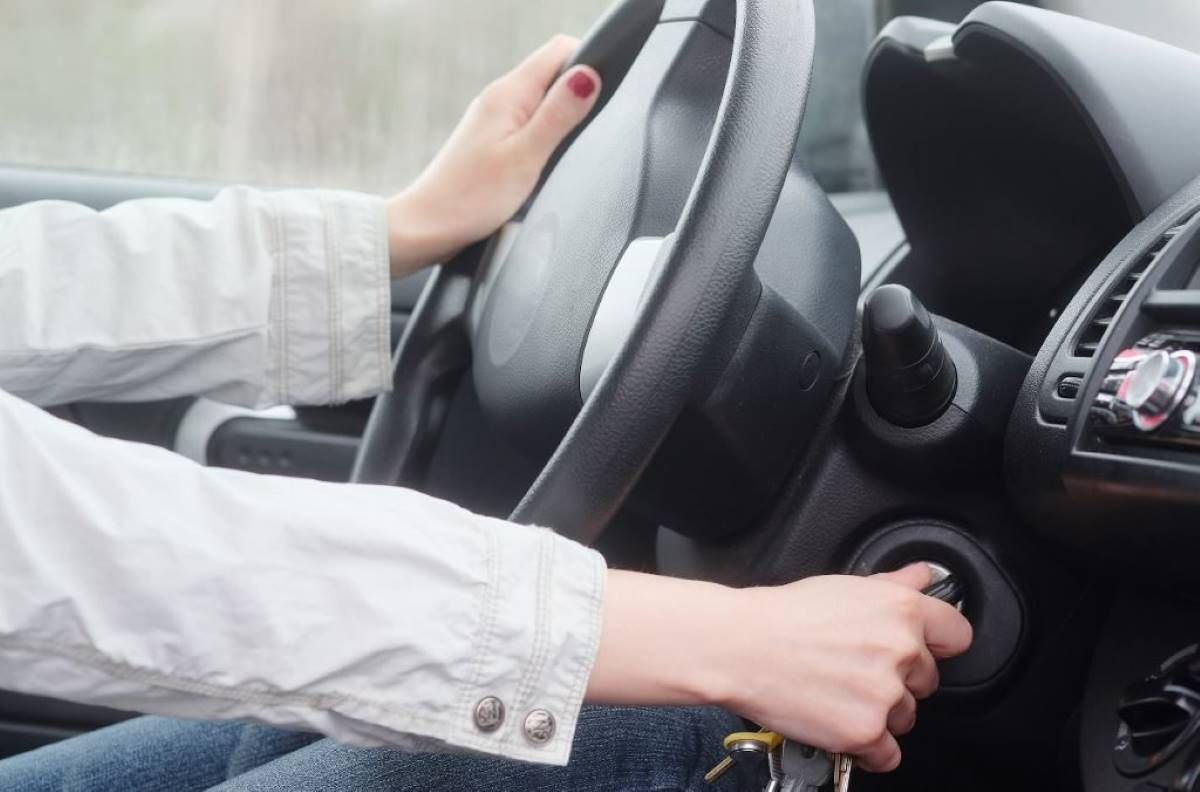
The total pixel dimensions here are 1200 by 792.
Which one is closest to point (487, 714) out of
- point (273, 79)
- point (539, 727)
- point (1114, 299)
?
point (539, 727)

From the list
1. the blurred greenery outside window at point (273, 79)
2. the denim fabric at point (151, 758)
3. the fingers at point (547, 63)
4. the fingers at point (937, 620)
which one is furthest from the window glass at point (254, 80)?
the fingers at point (937, 620)

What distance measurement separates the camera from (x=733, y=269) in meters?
0.59

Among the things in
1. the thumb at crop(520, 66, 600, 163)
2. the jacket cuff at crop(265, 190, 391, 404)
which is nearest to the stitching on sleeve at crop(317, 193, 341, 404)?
the jacket cuff at crop(265, 190, 391, 404)

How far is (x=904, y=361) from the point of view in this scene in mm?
699

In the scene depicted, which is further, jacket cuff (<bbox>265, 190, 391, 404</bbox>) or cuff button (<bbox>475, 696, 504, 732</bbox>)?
jacket cuff (<bbox>265, 190, 391, 404</bbox>)

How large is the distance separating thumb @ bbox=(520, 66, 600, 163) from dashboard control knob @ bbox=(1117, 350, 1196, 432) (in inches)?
16.5

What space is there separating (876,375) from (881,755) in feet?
0.67

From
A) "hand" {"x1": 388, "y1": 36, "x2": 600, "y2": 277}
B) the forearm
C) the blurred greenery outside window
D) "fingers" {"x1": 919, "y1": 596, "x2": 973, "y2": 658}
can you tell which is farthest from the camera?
the blurred greenery outside window

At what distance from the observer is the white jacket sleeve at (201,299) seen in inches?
34.6

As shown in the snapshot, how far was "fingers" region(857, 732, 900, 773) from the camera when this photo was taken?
0.62m

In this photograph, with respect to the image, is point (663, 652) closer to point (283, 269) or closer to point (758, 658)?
point (758, 658)

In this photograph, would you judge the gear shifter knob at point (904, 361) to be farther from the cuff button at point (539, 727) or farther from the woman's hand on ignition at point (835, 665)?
the cuff button at point (539, 727)

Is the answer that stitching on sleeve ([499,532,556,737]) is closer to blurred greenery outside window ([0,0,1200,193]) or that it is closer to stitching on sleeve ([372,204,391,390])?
stitching on sleeve ([372,204,391,390])

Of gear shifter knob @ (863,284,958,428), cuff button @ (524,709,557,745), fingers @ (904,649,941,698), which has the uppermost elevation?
gear shifter knob @ (863,284,958,428)
